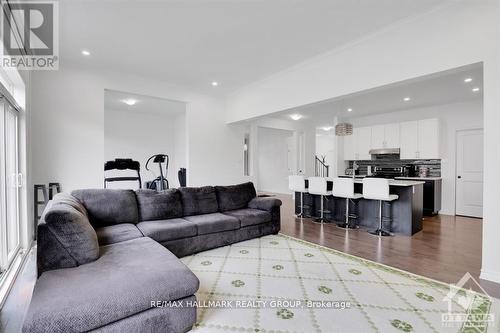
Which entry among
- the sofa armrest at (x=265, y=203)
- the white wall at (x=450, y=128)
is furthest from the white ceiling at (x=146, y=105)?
the white wall at (x=450, y=128)

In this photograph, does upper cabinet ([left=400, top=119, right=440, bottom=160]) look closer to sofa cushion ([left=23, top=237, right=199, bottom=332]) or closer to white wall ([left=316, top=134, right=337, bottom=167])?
white wall ([left=316, top=134, right=337, bottom=167])

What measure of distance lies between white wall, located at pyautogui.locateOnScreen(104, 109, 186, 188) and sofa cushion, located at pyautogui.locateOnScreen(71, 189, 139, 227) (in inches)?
197

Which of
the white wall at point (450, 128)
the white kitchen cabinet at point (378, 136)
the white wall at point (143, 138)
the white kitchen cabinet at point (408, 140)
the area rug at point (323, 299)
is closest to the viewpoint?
the area rug at point (323, 299)

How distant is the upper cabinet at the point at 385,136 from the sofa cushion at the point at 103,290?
6677 millimetres

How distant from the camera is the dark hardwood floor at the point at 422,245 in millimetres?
2770

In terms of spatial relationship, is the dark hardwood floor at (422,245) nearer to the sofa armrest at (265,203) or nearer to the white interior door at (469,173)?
the sofa armrest at (265,203)

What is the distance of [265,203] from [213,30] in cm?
269

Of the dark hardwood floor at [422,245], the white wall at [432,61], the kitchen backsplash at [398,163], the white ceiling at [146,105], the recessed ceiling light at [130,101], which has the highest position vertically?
the white ceiling at [146,105]

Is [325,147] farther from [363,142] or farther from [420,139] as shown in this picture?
[420,139]

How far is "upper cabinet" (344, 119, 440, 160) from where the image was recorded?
610 cm

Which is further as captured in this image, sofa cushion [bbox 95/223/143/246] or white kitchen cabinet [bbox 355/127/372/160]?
white kitchen cabinet [bbox 355/127/372/160]

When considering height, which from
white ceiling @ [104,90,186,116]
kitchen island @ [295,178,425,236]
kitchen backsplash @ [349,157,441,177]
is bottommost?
kitchen island @ [295,178,425,236]

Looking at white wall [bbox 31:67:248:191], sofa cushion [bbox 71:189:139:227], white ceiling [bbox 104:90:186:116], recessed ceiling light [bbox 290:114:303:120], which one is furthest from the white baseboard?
white ceiling [bbox 104:90:186:116]

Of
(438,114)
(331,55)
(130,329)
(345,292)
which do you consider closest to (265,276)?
(345,292)
